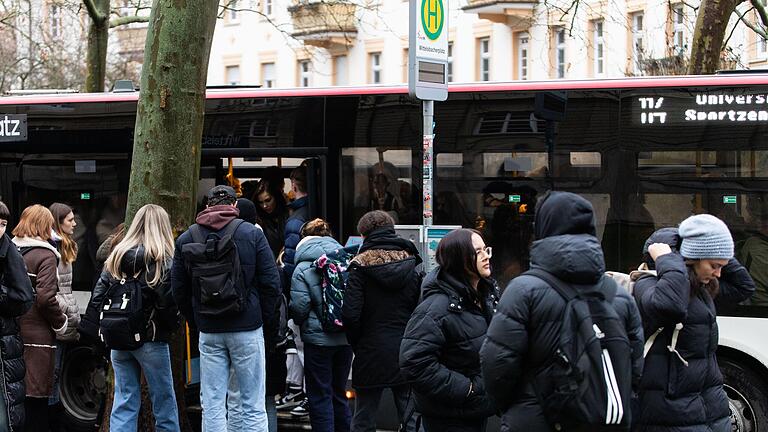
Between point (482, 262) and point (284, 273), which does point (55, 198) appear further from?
point (482, 262)

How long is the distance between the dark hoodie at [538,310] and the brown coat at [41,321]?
4.77m

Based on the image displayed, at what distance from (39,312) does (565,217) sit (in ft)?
17.1

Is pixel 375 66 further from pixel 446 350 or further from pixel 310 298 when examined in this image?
pixel 446 350

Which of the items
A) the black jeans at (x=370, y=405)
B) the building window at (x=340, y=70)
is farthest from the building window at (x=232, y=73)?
the black jeans at (x=370, y=405)

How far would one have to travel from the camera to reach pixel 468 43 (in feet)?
122

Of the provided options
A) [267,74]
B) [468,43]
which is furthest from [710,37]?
[267,74]

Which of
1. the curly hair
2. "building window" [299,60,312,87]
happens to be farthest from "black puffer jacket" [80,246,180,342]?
"building window" [299,60,312,87]

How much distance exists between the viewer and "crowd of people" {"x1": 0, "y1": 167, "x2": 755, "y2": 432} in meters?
4.75

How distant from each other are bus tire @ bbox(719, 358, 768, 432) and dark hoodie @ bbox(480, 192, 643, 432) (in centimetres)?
497

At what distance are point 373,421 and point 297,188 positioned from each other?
307 centimetres

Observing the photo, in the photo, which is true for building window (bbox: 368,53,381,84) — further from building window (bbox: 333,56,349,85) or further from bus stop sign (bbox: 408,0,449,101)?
bus stop sign (bbox: 408,0,449,101)

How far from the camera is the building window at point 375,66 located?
4053 cm

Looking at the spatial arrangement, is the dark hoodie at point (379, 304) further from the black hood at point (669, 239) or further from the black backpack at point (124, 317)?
→ the black hood at point (669, 239)

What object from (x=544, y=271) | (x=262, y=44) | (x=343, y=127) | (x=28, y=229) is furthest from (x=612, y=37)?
(x=544, y=271)
